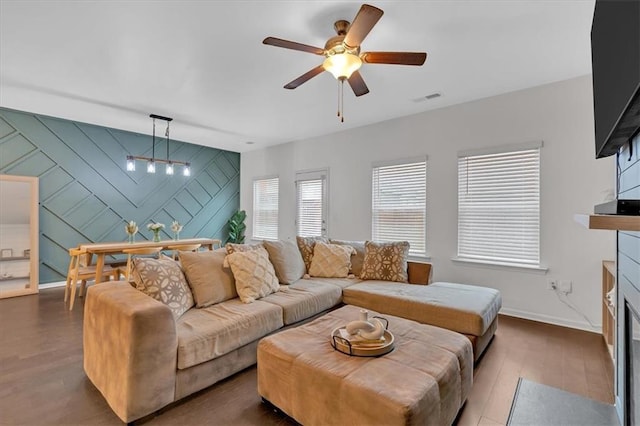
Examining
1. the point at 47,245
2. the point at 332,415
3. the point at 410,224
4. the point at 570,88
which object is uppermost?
the point at 570,88

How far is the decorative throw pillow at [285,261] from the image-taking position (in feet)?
10.6

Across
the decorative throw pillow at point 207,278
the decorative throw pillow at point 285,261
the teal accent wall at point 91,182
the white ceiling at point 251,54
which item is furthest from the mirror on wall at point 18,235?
the decorative throw pillow at point 285,261

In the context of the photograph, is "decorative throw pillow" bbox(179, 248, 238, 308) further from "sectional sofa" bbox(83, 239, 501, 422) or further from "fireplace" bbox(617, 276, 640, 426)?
"fireplace" bbox(617, 276, 640, 426)

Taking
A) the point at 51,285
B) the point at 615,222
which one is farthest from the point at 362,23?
the point at 51,285

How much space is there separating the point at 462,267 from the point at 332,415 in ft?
10.0

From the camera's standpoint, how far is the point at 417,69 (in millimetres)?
3051

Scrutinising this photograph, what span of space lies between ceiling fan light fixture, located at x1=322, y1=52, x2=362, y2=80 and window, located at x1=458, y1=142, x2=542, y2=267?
7.67 feet

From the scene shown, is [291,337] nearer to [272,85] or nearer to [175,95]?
[272,85]

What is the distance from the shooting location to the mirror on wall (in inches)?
169

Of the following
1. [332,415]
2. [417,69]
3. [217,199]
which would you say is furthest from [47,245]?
[417,69]

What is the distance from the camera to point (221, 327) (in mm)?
2092

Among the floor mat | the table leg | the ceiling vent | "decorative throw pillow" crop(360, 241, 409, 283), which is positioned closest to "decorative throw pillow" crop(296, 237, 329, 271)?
"decorative throw pillow" crop(360, 241, 409, 283)

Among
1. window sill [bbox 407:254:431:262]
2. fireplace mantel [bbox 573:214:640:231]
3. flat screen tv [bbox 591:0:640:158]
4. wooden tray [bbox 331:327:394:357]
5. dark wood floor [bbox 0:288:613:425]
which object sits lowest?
dark wood floor [bbox 0:288:613:425]

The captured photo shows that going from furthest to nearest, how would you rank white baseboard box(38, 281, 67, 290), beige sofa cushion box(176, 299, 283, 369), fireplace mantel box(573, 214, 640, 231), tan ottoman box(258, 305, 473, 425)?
white baseboard box(38, 281, 67, 290)
beige sofa cushion box(176, 299, 283, 369)
tan ottoman box(258, 305, 473, 425)
fireplace mantel box(573, 214, 640, 231)
